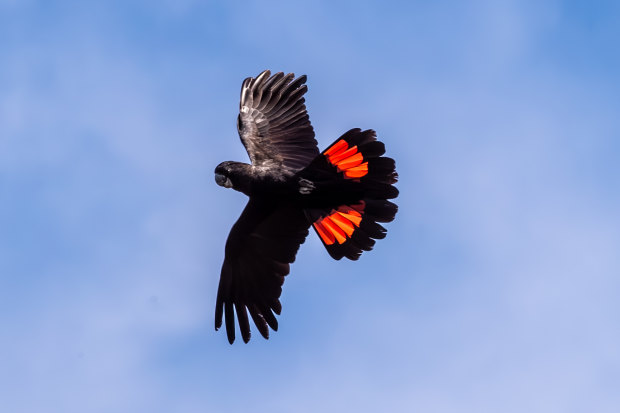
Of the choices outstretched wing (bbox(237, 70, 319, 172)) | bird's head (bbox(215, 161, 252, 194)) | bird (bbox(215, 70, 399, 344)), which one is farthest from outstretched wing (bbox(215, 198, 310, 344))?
outstretched wing (bbox(237, 70, 319, 172))

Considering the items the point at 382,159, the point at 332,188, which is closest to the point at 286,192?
the point at 332,188

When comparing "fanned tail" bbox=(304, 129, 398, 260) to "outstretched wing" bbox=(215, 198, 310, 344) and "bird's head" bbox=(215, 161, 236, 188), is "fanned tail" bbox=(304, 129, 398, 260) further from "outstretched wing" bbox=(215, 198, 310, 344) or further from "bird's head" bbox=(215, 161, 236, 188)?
"bird's head" bbox=(215, 161, 236, 188)

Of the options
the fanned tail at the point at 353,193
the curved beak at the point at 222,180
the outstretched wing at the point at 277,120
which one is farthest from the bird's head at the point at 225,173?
the fanned tail at the point at 353,193

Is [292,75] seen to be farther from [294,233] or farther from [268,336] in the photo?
[268,336]

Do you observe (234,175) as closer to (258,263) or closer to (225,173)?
(225,173)

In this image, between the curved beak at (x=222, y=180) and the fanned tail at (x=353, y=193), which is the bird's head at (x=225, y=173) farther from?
the fanned tail at (x=353, y=193)

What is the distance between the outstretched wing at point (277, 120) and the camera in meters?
13.1

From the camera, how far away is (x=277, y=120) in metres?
13.5

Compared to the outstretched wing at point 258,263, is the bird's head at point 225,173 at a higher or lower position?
higher

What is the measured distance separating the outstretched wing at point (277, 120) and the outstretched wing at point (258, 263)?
0.74 metres

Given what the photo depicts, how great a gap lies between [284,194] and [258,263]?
140 cm

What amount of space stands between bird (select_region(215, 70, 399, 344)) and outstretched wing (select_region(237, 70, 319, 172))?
0.05ft

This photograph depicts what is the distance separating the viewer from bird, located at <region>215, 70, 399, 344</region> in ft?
38.9

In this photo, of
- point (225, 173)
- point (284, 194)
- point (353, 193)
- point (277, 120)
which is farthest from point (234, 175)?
point (353, 193)
